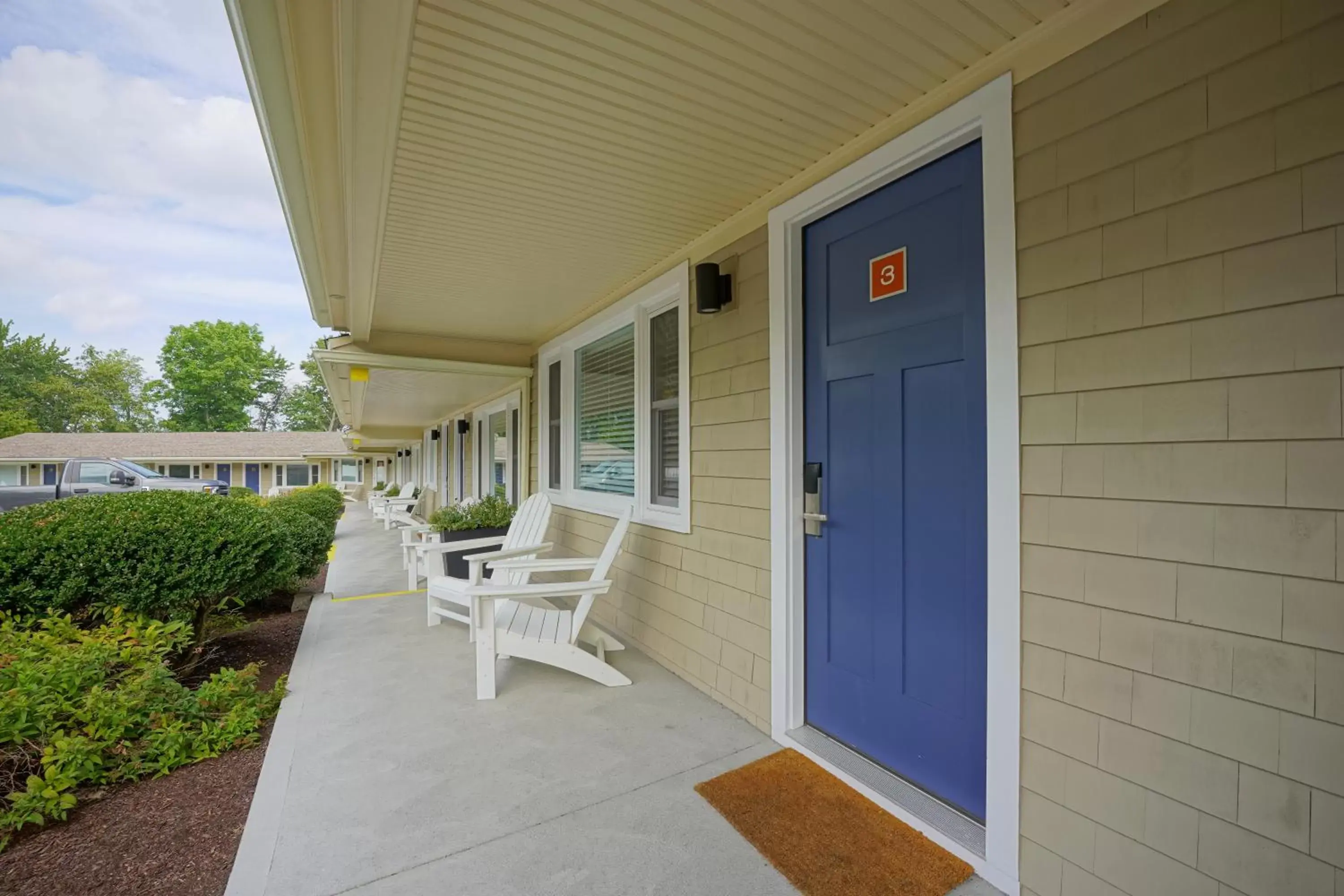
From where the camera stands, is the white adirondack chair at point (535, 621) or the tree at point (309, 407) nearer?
the white adirondack chair at point (535, 621)

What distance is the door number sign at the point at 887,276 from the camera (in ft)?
7.02

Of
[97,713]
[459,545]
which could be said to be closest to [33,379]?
[459,545]

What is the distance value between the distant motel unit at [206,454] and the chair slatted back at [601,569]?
73.5 feet

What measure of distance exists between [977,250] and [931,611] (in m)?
1.21

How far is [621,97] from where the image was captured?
1.97 meters

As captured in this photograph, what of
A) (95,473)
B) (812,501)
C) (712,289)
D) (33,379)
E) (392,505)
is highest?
(33,379)

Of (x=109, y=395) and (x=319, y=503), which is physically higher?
(x=109, y=395)

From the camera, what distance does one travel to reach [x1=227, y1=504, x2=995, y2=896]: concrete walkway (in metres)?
1.74

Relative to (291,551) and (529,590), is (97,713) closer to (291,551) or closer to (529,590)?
(529,590)

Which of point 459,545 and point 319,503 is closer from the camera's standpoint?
point 459,545

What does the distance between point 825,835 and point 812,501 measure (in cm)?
120

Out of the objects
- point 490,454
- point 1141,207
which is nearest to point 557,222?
point 1141,207

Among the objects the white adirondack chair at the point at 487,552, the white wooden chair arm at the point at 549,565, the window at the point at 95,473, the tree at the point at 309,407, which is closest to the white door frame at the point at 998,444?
the white wooden chair arm at the point at 549,565

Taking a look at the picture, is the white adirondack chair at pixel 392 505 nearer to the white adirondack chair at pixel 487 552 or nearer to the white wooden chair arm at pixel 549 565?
the white adirondack chair at pixel 487 552
